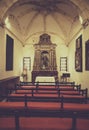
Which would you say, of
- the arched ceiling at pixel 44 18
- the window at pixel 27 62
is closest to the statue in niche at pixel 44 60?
the window at pixel 27 62

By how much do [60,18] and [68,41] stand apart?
2.83 metres

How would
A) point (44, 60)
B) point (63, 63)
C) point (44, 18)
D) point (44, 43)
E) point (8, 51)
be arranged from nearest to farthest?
1. point (8, 51)
2. point (44, 18)
3. point (44, 43)
4. point (44, 60)
5. point (63, 63)

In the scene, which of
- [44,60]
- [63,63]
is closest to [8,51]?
[44,60]

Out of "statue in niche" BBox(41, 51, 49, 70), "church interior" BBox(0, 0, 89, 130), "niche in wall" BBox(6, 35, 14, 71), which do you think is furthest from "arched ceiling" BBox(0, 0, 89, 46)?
"statue in niche" BBox(41, 51, 49, 70)

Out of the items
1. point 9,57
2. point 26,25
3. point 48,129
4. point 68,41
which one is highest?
point 26,25

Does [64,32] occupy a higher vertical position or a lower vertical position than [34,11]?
lower

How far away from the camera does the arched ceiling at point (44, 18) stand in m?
11.5

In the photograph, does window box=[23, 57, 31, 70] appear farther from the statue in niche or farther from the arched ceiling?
the arched ceiling

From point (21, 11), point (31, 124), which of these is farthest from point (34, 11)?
point (31, 124)

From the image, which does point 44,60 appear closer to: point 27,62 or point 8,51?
point 27,62

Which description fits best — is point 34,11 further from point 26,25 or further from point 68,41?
point 68,41

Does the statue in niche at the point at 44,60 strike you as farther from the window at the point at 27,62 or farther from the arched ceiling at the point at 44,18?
the arched ceiling at the point at 44,18

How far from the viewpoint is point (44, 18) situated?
1811 centimetres

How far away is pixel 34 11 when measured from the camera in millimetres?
16828
